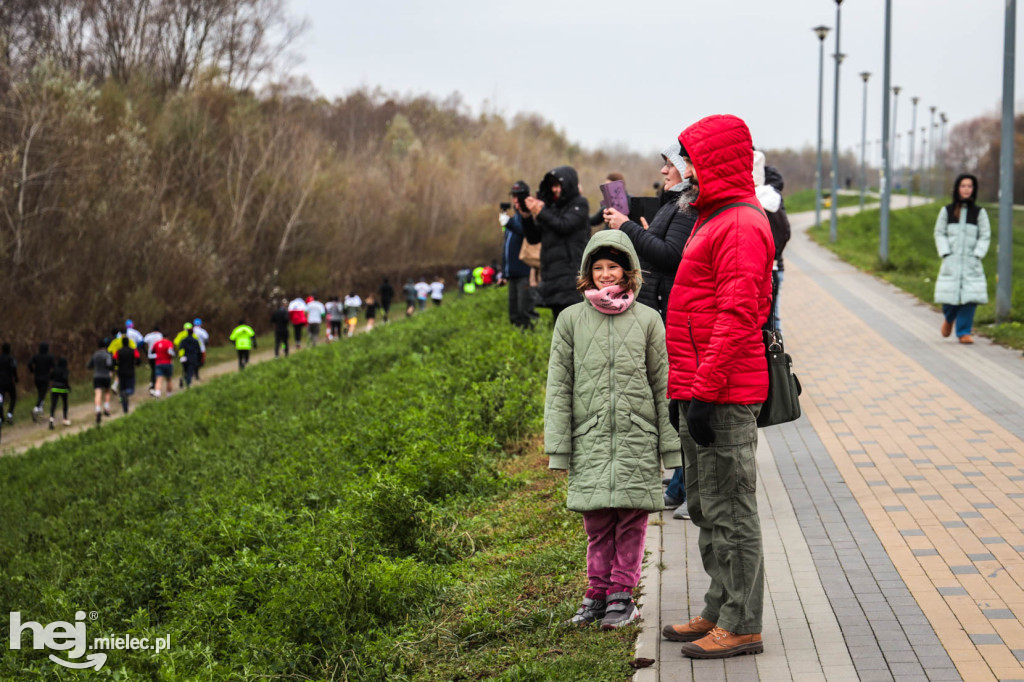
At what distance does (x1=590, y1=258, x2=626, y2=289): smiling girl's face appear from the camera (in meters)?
5.39

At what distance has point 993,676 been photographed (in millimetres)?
4438

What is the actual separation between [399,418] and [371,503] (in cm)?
363

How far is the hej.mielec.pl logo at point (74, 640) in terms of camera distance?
6945 millimetres

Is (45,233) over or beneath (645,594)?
over

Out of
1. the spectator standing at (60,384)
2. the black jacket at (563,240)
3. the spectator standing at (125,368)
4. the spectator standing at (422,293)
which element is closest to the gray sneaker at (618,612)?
the black jacket at (563,240)

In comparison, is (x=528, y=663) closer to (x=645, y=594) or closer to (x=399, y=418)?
(x=645, y=594)

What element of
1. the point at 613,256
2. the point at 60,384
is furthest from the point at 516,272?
the point at 60,384

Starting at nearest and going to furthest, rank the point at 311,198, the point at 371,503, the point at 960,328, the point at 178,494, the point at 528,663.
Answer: the point at 528,663 → the point at 371,503 → the point at 178,494 → the point at 960,328 → the point at 311,198

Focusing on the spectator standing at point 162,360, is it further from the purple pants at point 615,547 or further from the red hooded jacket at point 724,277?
the red hooded jacket at point 724,277

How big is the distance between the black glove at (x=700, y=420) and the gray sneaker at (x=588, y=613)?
4.28 ft

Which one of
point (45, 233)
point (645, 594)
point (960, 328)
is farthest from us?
point (45, 233)

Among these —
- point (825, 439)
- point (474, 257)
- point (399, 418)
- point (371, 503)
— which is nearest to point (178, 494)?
point (399, 418)

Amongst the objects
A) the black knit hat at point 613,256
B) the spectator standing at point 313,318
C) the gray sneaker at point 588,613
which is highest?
the black knit hat at point 613,256

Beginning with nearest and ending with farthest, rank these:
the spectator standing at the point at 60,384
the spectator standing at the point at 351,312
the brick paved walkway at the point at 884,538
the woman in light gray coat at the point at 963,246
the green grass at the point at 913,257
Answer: the brick paved walkway at the point at 884,538
the woman in light gray coat at the point at 963,246
the green grass at the point at 913,257
the spectator standing at the point at 60,384
the spectator standing at the point at 351,312
